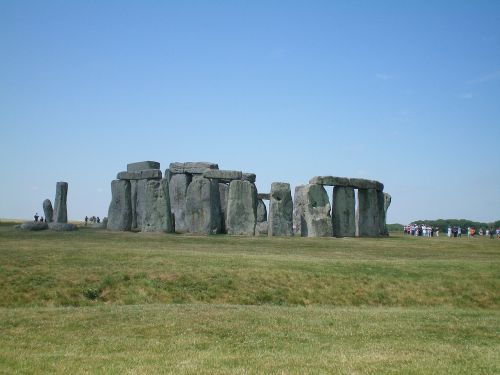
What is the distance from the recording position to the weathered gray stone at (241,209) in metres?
37.6

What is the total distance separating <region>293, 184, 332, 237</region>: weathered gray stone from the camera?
37.8 meters

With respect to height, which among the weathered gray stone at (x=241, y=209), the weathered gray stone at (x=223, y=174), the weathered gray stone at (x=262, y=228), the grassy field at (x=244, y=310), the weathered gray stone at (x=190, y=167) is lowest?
the grassy field at (x=244, y=310)

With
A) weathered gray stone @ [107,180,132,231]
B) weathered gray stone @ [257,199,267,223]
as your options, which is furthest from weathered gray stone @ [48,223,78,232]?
weathered gray stone @ [257,199,267,223]

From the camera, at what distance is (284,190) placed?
3788 cm

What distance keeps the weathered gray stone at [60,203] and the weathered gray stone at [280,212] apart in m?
14.9

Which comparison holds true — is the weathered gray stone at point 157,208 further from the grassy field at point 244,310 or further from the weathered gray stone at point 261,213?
the weathered gray stone at point 261,213

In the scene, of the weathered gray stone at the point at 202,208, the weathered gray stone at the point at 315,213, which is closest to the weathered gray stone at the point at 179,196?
the weathered gray stone at the point at 202,208

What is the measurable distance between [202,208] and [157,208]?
2709 millimetres

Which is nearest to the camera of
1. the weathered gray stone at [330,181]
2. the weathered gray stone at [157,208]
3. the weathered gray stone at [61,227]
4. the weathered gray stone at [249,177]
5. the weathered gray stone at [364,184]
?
the weathered gray stone at [61,227]

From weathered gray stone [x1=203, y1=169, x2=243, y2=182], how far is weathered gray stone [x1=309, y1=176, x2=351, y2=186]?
15.4 feet

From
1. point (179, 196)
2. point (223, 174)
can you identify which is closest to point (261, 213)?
point (179, 196)

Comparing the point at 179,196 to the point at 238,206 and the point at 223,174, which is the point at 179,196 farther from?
the point at 238,206

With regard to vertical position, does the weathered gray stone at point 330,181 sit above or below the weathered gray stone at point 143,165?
below

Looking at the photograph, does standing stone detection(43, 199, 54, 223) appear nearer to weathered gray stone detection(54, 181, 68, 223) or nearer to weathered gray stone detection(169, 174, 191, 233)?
weathered gray stone detection(54, 181, 68, 223)
